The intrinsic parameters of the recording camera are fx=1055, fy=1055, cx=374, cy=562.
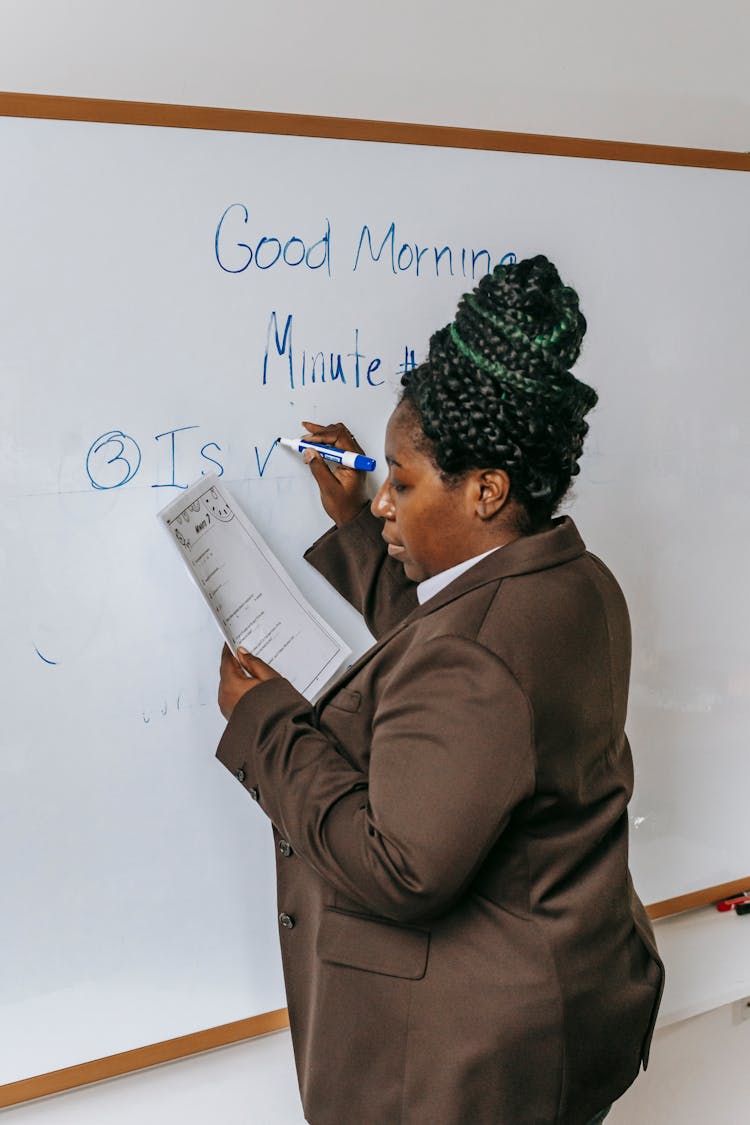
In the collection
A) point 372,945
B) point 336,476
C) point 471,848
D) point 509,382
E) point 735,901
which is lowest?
point 735,901

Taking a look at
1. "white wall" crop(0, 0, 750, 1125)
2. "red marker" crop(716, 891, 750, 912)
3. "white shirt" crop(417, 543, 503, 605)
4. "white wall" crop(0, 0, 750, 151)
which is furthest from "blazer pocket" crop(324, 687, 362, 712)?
"red marker" crop(716, 891, 750, 912)

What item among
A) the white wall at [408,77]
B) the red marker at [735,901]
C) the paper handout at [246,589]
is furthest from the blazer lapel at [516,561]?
the red marker at [735,901]

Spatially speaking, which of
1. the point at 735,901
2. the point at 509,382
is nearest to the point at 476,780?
the point at 509,382

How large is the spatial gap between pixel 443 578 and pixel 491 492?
9 centimetres

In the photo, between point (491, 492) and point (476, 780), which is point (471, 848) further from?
point (491, 492)

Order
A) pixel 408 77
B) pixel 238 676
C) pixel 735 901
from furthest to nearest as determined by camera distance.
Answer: pixel 735 901
pixel 408 77
pixel 238 676

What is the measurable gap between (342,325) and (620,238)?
0.40 meters

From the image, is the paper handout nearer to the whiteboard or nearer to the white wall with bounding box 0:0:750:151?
the whiteboard

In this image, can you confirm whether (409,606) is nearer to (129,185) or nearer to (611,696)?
(611,696)

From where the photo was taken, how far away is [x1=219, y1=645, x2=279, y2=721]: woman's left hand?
3.20ft

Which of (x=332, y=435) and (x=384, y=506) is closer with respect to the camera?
(x=384, y=506)

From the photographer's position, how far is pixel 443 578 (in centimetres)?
90

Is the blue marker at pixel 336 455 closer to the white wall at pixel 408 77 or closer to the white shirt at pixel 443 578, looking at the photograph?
the white shirt at pixel 443 578

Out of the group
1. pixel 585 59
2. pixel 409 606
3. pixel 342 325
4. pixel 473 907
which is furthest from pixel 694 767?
pixel 585 59
